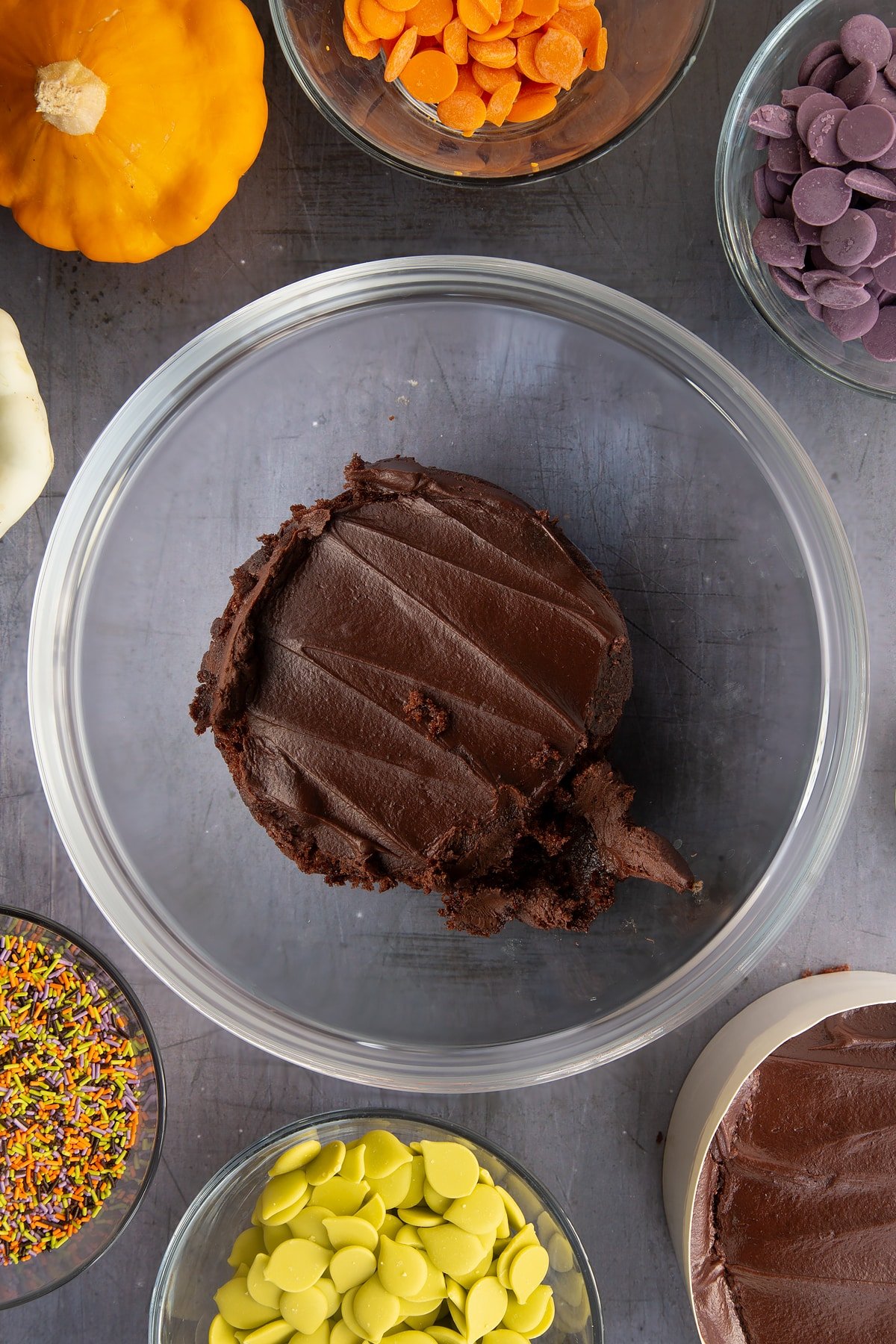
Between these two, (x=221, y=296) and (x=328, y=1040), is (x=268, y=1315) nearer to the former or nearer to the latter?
(x=328, y=1040)

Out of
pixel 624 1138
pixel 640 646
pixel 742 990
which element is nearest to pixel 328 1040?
pixel 624 1138

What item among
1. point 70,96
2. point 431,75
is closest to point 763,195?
point 431,75

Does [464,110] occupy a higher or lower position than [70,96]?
higher

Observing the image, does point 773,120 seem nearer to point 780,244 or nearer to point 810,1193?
point 780,244

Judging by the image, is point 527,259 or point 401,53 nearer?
point 401,53

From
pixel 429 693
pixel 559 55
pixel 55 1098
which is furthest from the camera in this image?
pixel 55 1098

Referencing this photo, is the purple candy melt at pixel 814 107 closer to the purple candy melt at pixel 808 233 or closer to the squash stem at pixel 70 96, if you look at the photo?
the purple candy melt at pixel 808 233

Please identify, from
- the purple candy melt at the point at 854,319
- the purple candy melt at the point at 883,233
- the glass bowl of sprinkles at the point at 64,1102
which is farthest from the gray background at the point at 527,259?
the purple candy melt at the point at 883,233
